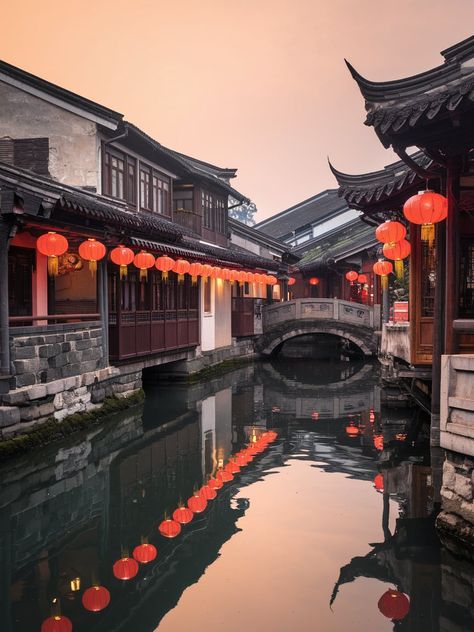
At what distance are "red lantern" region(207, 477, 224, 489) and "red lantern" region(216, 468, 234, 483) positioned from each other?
0.25 feet

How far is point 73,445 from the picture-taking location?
1162cm

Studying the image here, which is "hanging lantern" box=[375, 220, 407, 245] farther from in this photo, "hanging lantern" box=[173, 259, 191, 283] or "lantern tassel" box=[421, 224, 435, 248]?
"hanging lantern" box=[173, 259, 191, 283]

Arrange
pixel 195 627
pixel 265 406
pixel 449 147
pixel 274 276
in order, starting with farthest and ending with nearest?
pixel 274 276 < pixel 265 406 < pixel 449 147 < pixel 195 627

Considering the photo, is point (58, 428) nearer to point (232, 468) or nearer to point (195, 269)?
point (232, 468)

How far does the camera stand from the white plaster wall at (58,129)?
51.6 ft

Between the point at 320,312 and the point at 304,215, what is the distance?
66.7 ft

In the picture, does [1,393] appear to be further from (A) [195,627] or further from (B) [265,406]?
Answer: (B) [265,406]

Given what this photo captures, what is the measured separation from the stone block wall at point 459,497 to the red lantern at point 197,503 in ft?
11.0

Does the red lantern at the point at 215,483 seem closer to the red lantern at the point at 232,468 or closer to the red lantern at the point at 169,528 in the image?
the red lantern at the point at 232,468

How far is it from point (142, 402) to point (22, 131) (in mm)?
7579

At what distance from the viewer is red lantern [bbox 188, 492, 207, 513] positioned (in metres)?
8.60

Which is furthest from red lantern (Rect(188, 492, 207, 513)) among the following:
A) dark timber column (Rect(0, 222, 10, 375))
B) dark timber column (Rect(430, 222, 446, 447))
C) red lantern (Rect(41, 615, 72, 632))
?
dark timber column (Rect(0, 222, 10, 375))

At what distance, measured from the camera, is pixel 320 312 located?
27.6 m

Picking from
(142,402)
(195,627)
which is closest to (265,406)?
(142,402)
